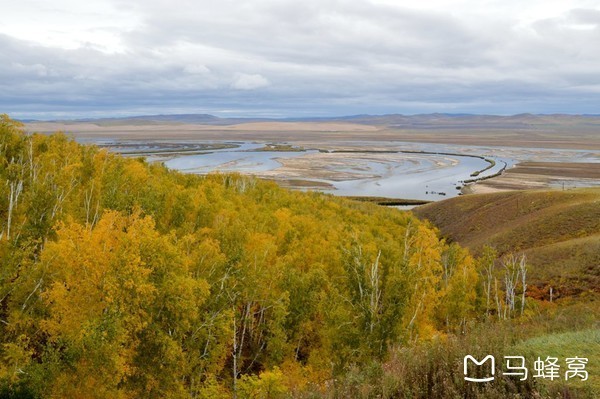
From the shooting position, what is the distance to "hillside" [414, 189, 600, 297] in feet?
166

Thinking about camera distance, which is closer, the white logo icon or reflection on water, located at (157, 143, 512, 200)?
the white logo icon

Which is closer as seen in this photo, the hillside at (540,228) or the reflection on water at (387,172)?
the hillside at (540,228)

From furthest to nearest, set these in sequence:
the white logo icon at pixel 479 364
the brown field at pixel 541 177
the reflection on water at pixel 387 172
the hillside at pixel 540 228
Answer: the reflection on water at pixel 387 172 < the brown field at pixel 541 177 < the hillside at pixel 540 228 < the white logo icon at pixel 479 364

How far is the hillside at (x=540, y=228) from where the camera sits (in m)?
50.5

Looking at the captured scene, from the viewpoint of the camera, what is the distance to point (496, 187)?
125312 mm

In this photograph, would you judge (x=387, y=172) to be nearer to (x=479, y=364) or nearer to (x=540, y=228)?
(x=540, y=228)

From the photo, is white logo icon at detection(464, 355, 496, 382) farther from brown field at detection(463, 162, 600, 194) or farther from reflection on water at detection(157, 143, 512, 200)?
brown field at detection(463, 162, 600, 194)

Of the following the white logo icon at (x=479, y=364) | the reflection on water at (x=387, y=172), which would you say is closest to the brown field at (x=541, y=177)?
the reflection on water at (x=387, y=172)

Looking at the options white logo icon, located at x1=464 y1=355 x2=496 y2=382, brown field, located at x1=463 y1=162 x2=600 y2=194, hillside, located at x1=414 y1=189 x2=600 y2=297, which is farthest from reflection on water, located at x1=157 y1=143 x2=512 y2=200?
white logo icon, located at x1=464 y1=355 x2=496 y2=382

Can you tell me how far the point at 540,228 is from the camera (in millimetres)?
70750

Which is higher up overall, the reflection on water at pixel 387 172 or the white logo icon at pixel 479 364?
the white logo icon at pixel 479 364

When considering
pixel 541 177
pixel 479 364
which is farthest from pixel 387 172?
pixel 479 364

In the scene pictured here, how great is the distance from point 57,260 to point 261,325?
596 inches

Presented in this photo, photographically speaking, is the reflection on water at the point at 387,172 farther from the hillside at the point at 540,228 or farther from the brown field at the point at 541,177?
the hillside at the point at 540,228
